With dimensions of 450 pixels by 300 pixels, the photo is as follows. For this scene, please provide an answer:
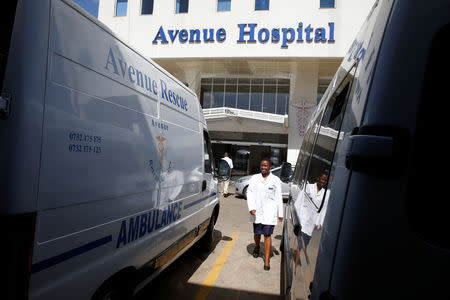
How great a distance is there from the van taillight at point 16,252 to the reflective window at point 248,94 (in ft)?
53.0

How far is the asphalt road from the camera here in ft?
11.3

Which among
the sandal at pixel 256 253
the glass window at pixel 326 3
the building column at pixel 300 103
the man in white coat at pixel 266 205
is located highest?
the glass window at pixel 326 3

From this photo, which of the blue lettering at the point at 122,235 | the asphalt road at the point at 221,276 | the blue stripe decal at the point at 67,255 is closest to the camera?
the blue stripe decal at the point at 67,255

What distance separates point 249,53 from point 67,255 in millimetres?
14164

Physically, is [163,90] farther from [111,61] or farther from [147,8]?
[147,8]

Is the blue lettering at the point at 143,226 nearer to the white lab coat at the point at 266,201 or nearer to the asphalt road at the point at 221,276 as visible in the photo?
the asphalt road at the point at 221,276

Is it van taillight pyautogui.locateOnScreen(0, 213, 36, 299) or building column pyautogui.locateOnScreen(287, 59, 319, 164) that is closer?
van taillight pyautogui.locateOnScreen(0, 213, 36, 299)

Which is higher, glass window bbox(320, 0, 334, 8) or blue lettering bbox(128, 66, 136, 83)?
glass window bbox(320, 0, 334, 8)

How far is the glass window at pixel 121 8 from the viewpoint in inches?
671

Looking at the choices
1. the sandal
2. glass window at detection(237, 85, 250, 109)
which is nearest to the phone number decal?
the sandal

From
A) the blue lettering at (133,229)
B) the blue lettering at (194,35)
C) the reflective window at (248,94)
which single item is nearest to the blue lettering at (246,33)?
the blue lettering at (194,35)

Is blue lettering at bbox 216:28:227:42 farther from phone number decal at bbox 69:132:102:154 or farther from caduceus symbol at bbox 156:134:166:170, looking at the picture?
phone number decal at bbox 69:132:102:154

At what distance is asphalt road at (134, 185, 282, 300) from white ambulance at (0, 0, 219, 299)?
941mm

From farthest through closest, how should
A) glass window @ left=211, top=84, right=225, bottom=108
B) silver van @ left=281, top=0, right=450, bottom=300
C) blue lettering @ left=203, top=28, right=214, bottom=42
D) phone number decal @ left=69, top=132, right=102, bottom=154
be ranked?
glass window @ left=211, top=84, right=225, bottom=108
blue lettering @ left=203, top=28, right=214, bottom=42
phone number decal @ left=69, top=132, right=102, bottom=154
silver van @ left=281, top=0, right=450, bottom=300
